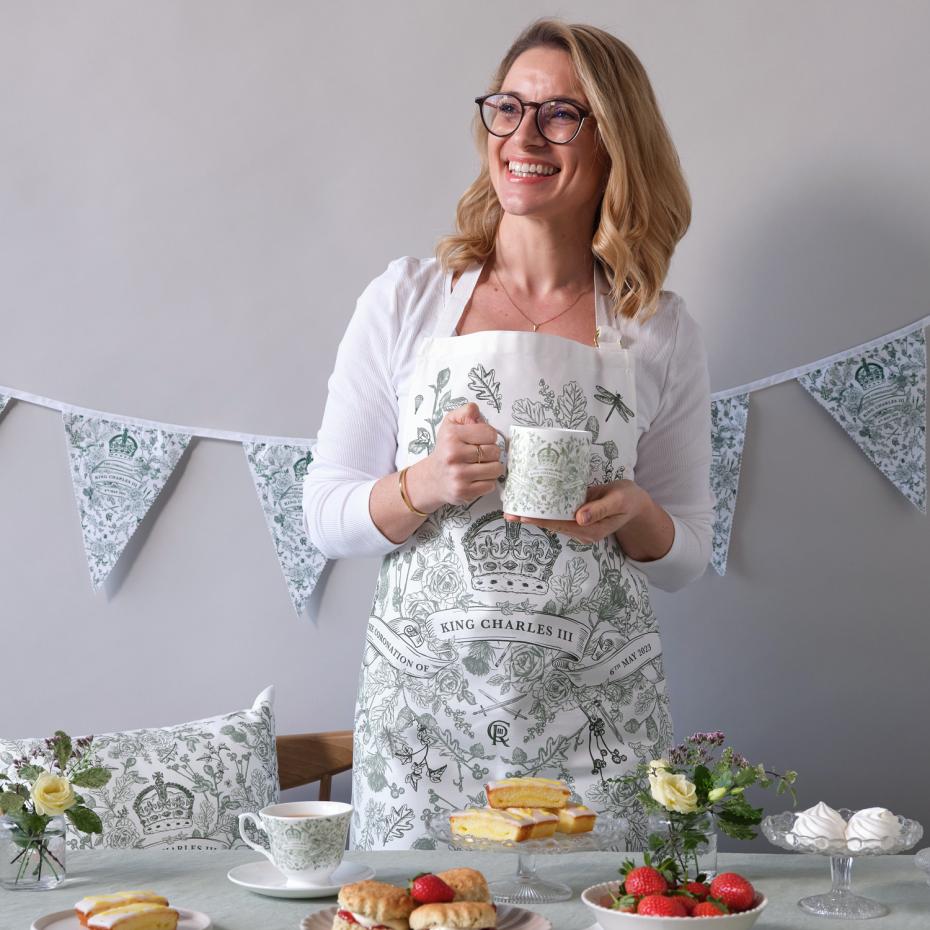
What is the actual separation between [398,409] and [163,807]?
0.66 m

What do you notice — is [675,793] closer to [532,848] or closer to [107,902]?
[532,848]

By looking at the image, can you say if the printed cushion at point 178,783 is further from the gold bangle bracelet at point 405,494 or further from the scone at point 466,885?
the scone at point 466,885

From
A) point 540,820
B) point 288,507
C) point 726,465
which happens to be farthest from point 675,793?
point 288,507

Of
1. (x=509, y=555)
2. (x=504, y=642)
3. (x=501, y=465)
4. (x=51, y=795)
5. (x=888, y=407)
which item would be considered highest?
(x=888, y=407)

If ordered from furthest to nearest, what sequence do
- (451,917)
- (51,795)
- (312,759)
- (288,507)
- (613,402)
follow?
1. (288,507)
2. (312,759)
3. (613,402)
4. (51,795)
5. (451,917)

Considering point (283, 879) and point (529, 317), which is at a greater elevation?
point (529, 317)

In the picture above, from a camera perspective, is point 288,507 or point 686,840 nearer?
point 686,840

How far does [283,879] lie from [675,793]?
0.36 meters

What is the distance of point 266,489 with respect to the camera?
80.1 inches

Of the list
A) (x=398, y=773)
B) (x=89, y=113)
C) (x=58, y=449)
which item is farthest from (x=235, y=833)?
(x=89, y=113)

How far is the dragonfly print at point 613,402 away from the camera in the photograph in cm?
154

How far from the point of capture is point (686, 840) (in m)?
1.08

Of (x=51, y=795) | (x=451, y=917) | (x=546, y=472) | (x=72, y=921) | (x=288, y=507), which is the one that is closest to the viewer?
(x=451, y=917)

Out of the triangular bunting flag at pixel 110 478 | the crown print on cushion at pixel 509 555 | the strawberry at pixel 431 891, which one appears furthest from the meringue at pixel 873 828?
the triangular bunting flag at pixel 110 478
